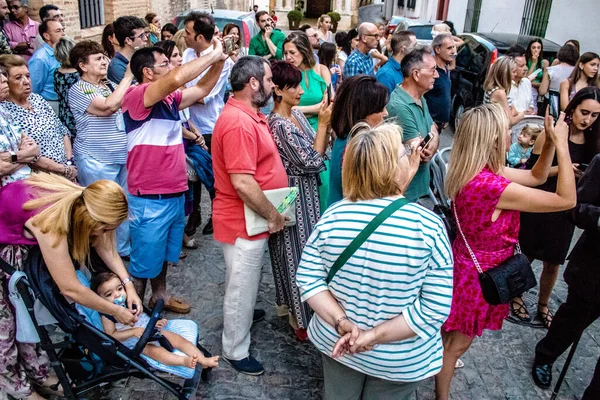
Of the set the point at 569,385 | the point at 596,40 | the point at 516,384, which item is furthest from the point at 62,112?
the point at 596,40

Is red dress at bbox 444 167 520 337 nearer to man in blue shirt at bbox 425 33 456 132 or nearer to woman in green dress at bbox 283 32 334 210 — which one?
woman in green dress at bbox 283 32 334 210

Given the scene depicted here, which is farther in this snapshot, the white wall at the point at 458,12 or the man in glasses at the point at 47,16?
→ the white wall at the point at 458,12

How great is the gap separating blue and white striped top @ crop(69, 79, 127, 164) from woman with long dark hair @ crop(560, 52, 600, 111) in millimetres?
5409

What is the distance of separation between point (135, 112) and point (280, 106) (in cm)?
96

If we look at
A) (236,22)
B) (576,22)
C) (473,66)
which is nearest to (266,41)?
(236,22)

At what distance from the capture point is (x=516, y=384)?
11.4 ft

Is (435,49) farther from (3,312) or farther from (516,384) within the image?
(3,312)

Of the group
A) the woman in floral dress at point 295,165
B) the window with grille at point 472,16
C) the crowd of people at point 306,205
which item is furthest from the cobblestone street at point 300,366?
the window with grille at point 472,16

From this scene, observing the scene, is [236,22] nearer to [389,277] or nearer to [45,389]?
[45,389]

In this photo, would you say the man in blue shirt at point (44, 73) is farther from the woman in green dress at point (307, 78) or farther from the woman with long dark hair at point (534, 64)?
the woman with long dark hair at point (534, 64)

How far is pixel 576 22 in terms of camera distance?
41.1ft

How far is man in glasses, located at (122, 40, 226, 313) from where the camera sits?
11.3 ft

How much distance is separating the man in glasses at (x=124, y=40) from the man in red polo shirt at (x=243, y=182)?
2296mm

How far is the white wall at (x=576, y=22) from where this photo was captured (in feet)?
39.0
